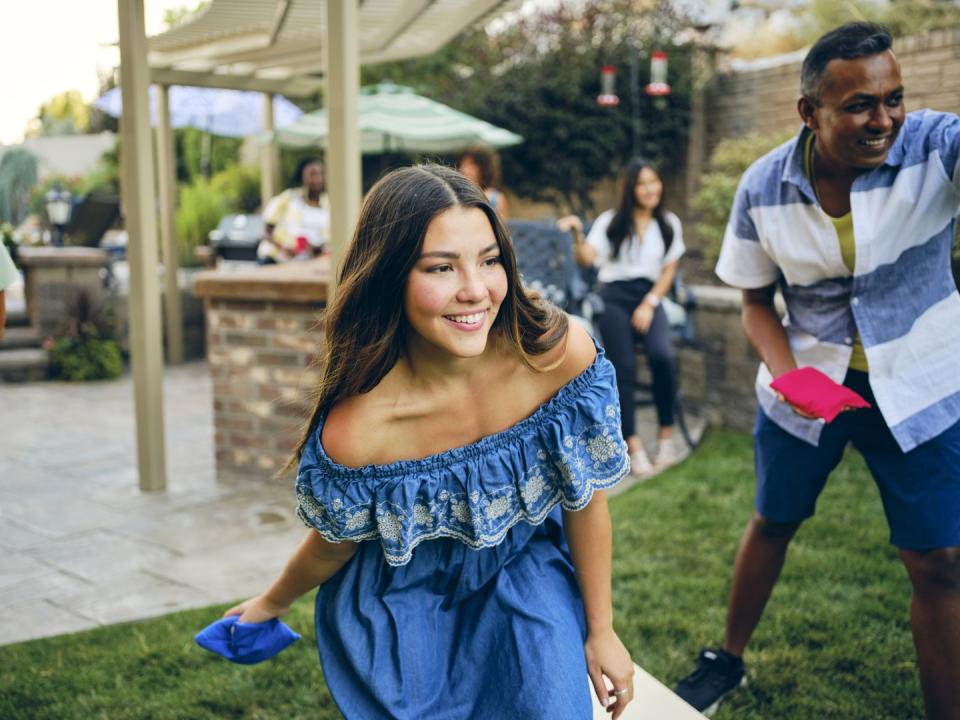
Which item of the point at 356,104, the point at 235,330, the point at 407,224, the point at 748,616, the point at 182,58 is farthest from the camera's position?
the point at 182,58

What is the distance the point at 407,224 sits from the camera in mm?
1709

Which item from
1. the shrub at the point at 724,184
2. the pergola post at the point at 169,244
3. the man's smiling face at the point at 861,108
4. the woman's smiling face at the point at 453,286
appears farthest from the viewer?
the pergola post at the point at 169,244

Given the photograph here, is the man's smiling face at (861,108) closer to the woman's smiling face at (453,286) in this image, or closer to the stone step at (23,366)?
the woman's smiling face at (453,286)

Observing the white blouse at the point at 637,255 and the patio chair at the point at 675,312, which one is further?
the patio chair at the point at 675,312

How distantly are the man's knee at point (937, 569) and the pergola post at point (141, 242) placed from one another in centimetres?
370

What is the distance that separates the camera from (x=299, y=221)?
790 cm

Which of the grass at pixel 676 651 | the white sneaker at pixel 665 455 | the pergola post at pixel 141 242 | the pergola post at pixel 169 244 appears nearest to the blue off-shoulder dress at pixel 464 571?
the grass at pixel 676 651

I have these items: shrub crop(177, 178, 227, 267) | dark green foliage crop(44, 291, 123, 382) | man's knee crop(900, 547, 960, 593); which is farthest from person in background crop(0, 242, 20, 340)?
shrub crop(177, 178, 227, 267)

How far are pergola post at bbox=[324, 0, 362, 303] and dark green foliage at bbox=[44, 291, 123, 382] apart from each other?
192 inches

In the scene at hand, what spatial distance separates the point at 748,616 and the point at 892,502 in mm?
630

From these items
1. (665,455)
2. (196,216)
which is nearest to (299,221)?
(665,455)

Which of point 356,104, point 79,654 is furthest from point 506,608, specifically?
point 356,104

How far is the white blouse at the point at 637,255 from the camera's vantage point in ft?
18.6

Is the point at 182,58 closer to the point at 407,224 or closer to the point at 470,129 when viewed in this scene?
the point at 470,129
